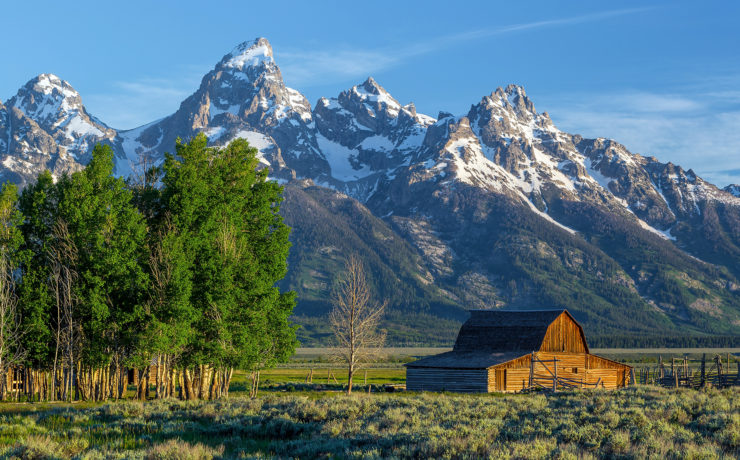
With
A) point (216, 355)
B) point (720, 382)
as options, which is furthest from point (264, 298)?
point (720, 382)

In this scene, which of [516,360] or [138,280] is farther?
[516,360]

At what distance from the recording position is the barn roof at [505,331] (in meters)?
69.8

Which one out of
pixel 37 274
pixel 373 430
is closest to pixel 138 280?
pixel 37 274

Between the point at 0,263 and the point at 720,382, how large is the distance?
2292 inches

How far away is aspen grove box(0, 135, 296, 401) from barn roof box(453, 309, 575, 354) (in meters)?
28.6

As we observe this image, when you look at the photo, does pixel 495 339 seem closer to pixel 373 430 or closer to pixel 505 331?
pixel 505 331

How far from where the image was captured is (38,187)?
47.7 m

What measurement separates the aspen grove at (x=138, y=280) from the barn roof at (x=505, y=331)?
28.6m

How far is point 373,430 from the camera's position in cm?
2631

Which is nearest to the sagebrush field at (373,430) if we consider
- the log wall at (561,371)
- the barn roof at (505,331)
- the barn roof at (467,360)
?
the barn roof at (467,360)

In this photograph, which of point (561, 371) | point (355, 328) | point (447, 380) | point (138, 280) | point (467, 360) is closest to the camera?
point (138, 280)

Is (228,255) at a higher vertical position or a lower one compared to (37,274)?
higher

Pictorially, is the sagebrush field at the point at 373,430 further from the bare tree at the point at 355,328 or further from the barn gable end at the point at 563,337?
the barn gable end at the point at 563,337

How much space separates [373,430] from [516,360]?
42515 mm
